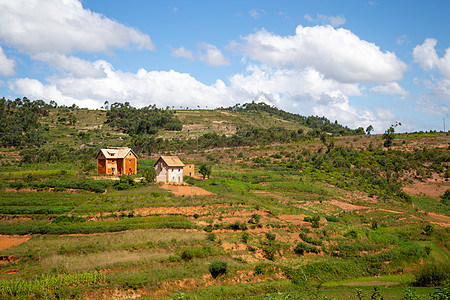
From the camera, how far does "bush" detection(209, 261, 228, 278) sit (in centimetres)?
2505

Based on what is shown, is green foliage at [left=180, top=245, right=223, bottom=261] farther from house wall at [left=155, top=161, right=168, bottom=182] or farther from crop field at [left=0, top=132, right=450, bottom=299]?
house wall at [left=155, top=161, right=168, bottom=182]

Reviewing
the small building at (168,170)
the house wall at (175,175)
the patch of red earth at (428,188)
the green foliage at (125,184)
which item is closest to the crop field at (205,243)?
the green foliage at (125,184)

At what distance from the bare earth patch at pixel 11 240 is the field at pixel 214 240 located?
0.31ft

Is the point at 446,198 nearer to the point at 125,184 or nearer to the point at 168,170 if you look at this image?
the point at 168,170

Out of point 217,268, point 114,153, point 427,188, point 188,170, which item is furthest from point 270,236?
point 427,188

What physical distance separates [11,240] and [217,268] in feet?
56.5

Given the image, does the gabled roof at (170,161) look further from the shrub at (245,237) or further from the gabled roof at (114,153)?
the shrub at (245,237)

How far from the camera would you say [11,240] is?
27906 mm

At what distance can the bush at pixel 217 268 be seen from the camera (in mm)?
25047

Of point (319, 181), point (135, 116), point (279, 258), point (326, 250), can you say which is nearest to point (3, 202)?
point (279, 258)

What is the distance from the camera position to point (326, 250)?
32719mm

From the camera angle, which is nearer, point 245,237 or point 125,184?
point 245,237

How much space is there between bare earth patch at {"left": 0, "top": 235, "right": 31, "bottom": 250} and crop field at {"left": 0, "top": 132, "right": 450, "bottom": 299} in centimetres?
15

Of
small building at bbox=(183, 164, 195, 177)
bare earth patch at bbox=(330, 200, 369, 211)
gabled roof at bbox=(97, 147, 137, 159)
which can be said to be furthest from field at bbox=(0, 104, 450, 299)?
small building at bbox=(183, 164, 195, 177)
